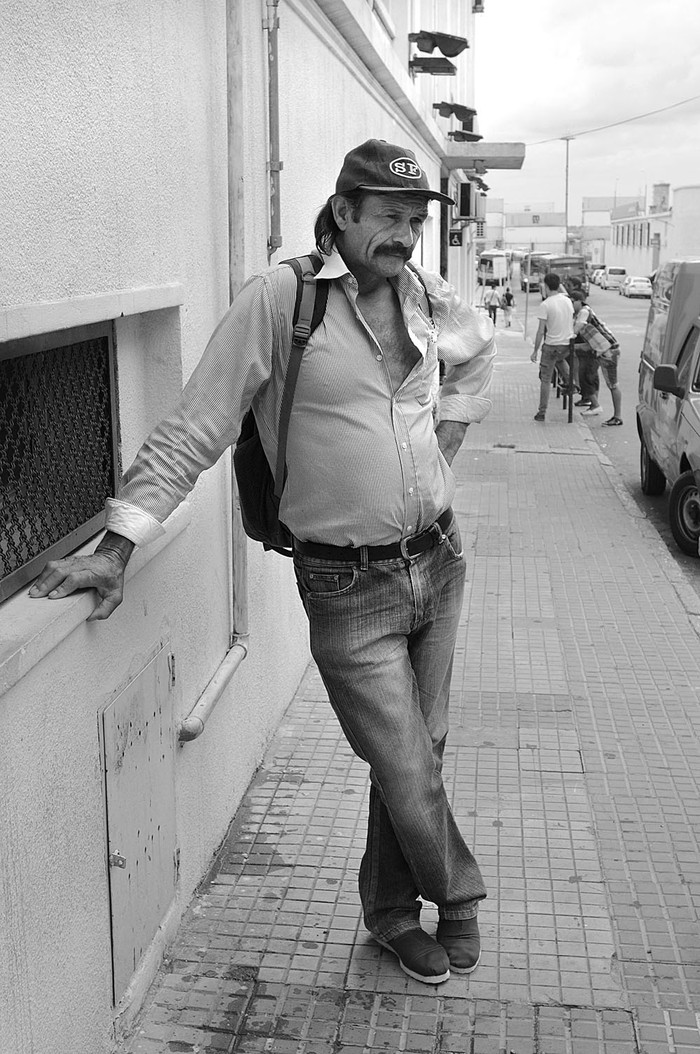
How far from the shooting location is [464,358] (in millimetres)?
3535

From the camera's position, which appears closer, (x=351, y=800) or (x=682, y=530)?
(x=351, y=800)

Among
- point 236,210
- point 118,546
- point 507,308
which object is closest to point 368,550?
point 118,546

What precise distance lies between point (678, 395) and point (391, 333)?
654 cm

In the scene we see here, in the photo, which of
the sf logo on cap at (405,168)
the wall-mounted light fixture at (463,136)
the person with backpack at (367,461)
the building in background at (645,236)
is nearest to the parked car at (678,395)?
the person with backpack at (367,461)

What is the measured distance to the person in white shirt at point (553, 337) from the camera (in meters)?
15.8

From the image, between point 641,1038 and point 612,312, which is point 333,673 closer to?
point 641,1038

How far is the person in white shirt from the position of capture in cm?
1576

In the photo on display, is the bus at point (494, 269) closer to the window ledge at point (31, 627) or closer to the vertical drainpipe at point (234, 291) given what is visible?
the vertical drainpipe at point (234, 291)

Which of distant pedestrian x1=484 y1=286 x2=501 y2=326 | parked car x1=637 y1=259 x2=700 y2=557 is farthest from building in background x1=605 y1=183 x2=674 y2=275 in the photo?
parked car x1=637 y1=259 x2=700 y2=557

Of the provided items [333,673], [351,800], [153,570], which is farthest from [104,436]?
[351,800]

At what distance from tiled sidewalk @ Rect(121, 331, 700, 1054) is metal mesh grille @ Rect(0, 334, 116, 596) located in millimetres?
1360

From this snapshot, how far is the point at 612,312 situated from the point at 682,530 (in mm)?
47389

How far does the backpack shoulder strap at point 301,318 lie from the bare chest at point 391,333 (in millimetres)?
125

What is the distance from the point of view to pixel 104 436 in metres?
3.14
